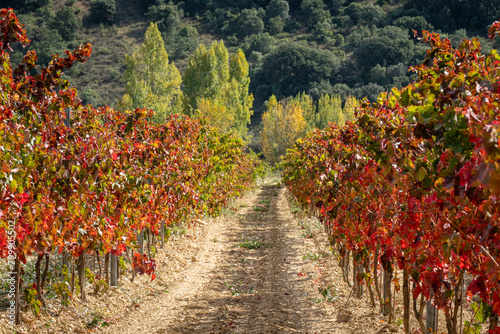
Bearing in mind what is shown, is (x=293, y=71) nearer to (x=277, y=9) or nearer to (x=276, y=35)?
(x=276, y=35)

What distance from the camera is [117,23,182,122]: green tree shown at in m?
32.6

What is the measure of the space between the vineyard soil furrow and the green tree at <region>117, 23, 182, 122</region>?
22.8 metres

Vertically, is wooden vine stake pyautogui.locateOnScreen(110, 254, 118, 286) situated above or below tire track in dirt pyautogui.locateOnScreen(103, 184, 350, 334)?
above

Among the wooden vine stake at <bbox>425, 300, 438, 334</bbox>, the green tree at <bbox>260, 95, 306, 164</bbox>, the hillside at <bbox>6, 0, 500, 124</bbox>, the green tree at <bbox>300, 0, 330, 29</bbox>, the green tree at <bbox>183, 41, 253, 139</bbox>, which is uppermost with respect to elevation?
the green tree at <bbox>300, 0, 330, 29</bbox>

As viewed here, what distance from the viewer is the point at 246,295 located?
22.3ft

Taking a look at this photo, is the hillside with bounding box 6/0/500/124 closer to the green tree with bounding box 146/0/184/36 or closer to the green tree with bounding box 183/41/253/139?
the green tree with bounding box 146/0/184/36

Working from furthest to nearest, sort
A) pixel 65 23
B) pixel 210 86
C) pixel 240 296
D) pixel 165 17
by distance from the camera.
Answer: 1. pixel 165 17
2. pixel 65 23
3. pixel 210 86
4. pixel 240 296

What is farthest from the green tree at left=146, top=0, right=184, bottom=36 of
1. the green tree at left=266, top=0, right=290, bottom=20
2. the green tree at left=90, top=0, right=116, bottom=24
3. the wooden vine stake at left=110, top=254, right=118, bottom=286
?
the wooden vine stake at left=110, top=254, right=118, bottom=286

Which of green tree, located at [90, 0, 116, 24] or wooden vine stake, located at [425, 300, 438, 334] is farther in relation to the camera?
green tree, located at [90, 0, 116, 24]

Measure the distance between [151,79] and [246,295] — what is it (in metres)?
29.6

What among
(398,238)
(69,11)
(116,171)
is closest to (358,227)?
(398,238)

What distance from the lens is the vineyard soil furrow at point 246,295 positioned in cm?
539

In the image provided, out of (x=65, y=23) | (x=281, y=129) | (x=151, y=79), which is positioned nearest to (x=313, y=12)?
(x=65, y=23)

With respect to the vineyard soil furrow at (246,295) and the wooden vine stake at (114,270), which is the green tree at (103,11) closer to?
the vineyard soil furrow at (246,295)
